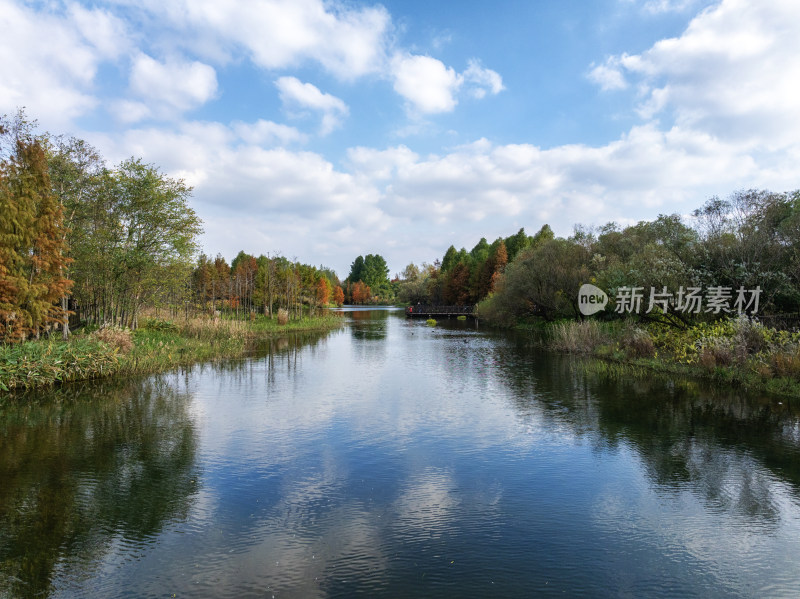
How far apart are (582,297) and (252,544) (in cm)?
3263

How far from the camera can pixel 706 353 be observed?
1862 centimetres

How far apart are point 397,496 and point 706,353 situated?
16030mm

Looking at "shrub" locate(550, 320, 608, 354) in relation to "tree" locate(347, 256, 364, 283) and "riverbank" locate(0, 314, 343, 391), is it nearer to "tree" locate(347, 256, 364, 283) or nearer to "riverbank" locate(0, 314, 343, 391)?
"riverbank" locate(0, 314, 343, 391)

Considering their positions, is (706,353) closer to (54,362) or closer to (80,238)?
(54,362)

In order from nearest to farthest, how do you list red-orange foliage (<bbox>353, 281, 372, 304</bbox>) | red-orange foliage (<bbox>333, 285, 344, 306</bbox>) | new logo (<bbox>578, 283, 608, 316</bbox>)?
new logo (<bbox>578, 283, 608, 316</bbox>) < red-orange foliage (<bbox>333, 285, 344, 306</bbox>) < red-orange foliage (<bbox>353, 281, 372, 304</bbox>)

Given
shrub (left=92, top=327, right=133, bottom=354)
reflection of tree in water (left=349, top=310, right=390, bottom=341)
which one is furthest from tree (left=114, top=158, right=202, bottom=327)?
reflection of tree in water (left=349, top=310, right=390, bottom=341)

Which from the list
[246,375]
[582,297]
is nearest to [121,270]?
[246,375]

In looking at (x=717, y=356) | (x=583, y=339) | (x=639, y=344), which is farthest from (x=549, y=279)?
(x=717, y=356)

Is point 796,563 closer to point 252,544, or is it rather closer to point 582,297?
point 252,544

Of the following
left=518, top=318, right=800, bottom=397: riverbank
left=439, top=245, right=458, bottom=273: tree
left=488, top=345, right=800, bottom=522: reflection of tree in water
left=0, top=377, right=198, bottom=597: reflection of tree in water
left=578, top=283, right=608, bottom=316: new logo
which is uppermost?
left=439, top=245, right=458, bottom=273: tree

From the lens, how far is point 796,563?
Result: 5957 mm

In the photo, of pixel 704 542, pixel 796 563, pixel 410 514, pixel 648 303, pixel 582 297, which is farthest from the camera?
pixel 582 297

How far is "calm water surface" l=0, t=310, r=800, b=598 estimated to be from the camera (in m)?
5.63

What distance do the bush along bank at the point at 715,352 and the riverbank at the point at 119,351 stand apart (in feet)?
65.2
